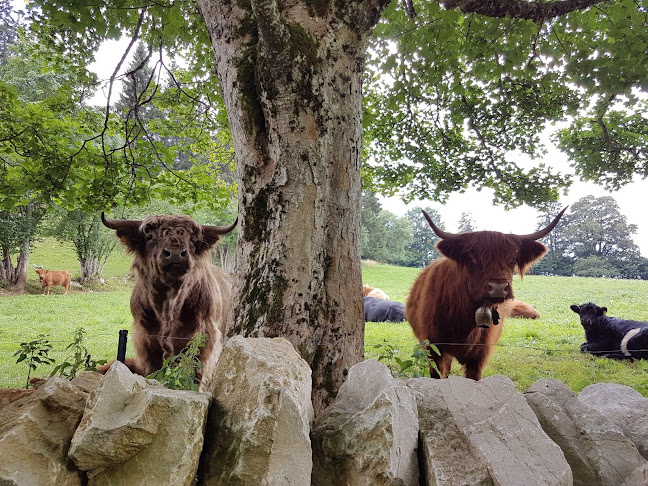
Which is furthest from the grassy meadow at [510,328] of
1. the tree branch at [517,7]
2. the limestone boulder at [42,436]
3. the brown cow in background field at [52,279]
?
the tree branch at [517,7]

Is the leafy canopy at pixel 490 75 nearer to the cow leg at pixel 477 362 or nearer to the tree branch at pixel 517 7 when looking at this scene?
the tree branch at pixel 517 7

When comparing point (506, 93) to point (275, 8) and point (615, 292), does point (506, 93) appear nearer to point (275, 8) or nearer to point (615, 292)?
point (275, 8)

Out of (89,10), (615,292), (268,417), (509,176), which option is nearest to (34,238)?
(89,10)

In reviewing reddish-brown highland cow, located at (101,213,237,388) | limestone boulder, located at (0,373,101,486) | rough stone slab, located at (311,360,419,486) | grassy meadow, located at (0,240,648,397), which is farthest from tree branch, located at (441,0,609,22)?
limestone boulder, located at (0,373,101,486)

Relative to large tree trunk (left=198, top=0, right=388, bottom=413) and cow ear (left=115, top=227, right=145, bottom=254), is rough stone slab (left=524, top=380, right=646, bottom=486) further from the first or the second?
cow ear (left=115, top=227, right=145, bottom=254)

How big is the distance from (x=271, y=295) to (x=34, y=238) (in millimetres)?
21402

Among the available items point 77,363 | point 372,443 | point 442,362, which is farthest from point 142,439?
point 442,362

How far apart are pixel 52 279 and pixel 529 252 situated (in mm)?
20170

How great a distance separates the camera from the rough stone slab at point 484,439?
1318 mm

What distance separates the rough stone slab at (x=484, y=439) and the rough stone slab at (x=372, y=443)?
9 centimetres

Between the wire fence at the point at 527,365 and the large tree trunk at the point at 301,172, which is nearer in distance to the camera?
the large tree trunk at the point at 301,172

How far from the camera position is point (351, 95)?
293 cm

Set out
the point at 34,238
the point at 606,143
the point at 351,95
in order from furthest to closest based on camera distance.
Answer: the point at 34,238, the point at 606,143, the point at 351,95

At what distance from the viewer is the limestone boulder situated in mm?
Answer: 1282
